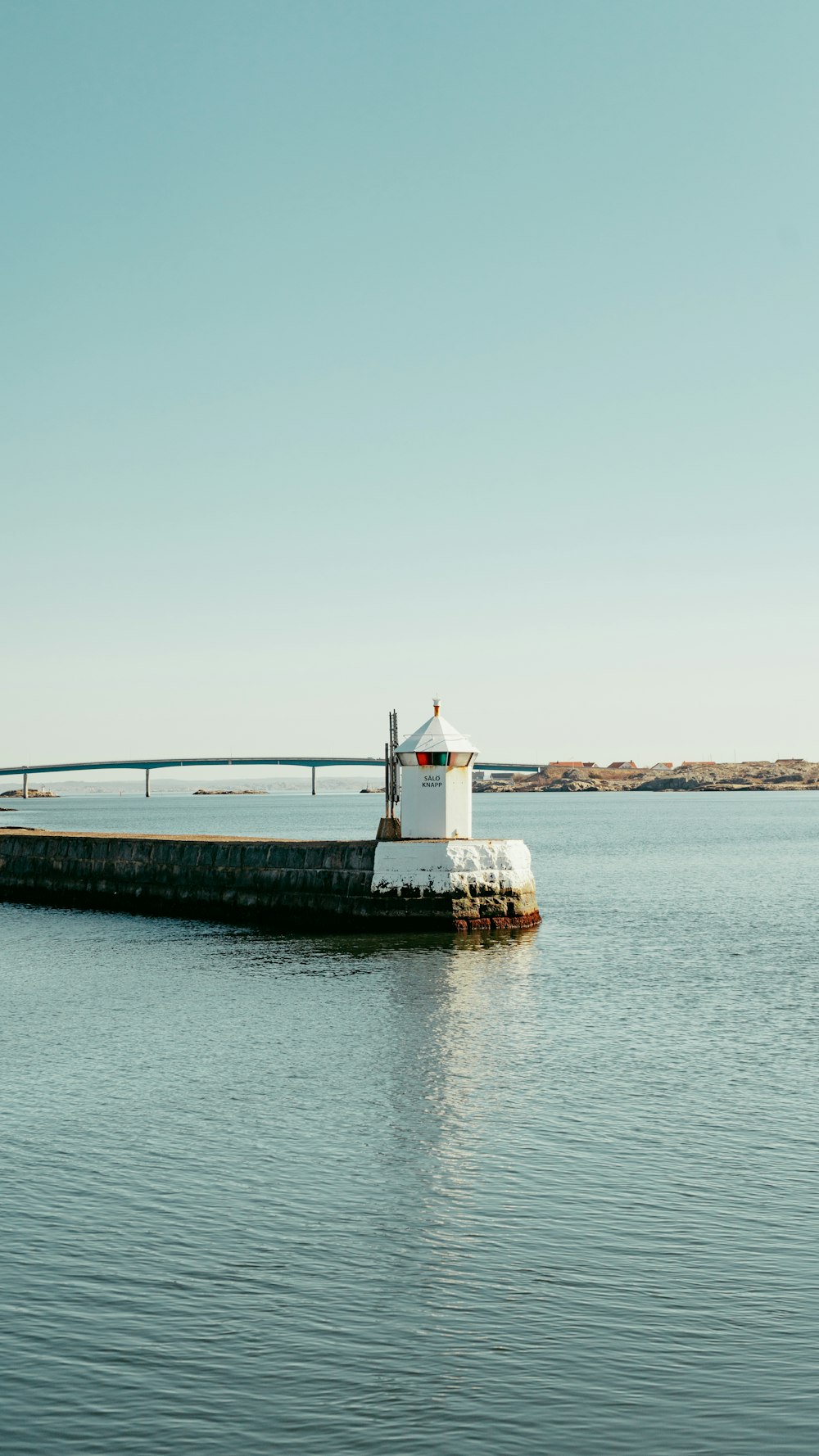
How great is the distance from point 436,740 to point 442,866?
12.6 ft

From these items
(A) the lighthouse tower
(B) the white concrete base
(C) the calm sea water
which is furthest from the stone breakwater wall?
(C) the calm sea water

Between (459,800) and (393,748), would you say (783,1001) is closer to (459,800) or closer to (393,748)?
(459,800)

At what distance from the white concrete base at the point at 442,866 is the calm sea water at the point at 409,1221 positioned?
854cm

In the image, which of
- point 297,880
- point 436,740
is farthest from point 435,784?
point 297,880

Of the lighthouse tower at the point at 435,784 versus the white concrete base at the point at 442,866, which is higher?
the lighthouse tower at the point at 435,784

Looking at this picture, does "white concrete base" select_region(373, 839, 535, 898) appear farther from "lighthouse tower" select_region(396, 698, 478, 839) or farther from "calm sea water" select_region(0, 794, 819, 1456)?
"calm sea water" select_region(0, 794, 819, 1456)

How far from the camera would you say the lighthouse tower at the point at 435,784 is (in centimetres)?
3709

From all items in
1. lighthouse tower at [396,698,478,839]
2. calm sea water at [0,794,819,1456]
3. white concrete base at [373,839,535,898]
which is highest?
lighthouse tower at [396,698,478,839]

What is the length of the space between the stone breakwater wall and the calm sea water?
28.2 feet

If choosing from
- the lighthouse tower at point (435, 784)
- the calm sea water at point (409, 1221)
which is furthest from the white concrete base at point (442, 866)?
the calm sea water at point (409, 1221)

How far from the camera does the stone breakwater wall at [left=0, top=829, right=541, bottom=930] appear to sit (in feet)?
119

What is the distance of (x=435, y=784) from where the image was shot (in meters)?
37.1

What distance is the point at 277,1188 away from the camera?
43.8ft

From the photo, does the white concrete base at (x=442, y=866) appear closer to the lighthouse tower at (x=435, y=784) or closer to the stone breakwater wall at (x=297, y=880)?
the stone breakwater wall at (x=297, y=880)
